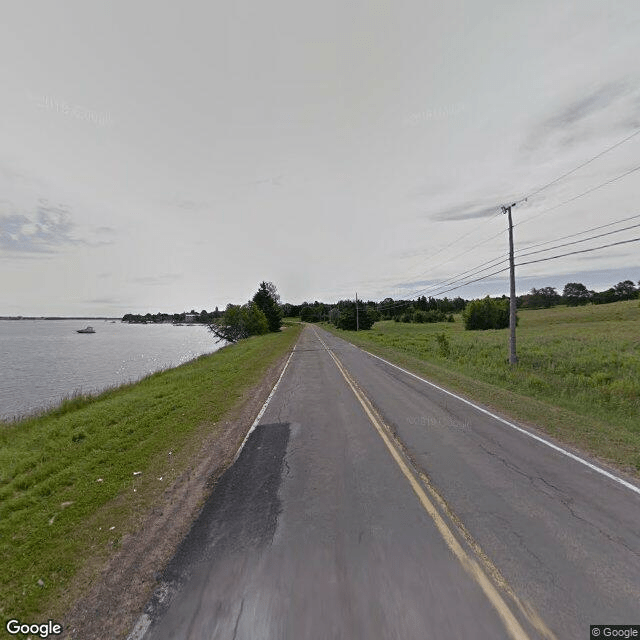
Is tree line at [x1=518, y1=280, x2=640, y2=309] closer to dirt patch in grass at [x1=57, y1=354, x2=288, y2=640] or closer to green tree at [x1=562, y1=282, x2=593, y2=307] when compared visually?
green tree at [x1=562, y1=282, x2=593, y2=307]

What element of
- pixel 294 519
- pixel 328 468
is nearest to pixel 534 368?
pixel 328 468

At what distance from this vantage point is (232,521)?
14.0 feet

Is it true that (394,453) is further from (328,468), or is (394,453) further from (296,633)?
(296,633)

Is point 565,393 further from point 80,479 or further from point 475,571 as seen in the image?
point 80,479

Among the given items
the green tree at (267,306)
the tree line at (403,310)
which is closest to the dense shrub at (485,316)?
the tree line at (403,310)

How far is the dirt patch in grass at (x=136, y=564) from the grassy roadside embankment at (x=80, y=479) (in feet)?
0.40

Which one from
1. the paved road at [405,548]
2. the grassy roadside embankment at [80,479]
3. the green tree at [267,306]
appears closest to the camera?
the paved road at [405,548]

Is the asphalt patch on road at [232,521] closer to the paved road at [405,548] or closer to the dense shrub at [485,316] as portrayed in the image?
the paved road at [405,548]

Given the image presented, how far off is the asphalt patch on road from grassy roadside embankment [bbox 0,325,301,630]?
88 centimetres

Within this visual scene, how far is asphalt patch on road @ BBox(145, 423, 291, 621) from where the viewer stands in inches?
131

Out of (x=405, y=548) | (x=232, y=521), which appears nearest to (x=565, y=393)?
(x=405, y=548)

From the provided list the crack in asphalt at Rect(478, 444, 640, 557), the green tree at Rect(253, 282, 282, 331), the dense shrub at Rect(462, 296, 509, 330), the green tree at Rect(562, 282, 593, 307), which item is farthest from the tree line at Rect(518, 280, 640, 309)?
the crack in asphalt at Rect(478, 444, 640, 557)

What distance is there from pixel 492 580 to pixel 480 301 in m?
83.7

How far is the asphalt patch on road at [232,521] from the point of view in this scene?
3.33 meters
